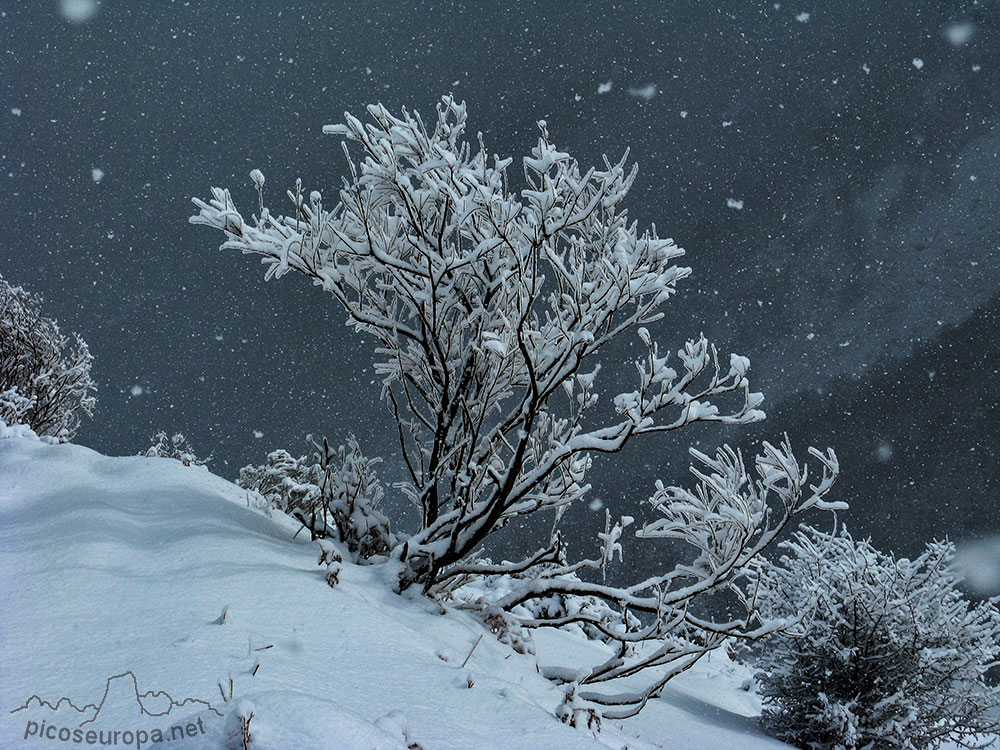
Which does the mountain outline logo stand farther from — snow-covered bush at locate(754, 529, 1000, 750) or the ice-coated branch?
snow-covered bush at locate(754, 529, 1000, 750)

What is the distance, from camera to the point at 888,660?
6.16 meters

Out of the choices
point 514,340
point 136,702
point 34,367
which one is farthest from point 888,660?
point 34,367

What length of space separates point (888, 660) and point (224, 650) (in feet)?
21.9

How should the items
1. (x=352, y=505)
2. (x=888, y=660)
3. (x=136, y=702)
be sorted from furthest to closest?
1. (x=888, y=660)
2. (x=352, y=505)
3. (x=136, y=702)

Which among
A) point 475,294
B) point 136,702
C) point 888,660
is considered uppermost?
point 475,294

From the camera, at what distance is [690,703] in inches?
223

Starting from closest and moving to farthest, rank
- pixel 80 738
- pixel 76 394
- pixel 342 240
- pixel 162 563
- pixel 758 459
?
pixel 80 738, pixel 162 563, pixel 758 459, pixel 342 240, pixel 76 394

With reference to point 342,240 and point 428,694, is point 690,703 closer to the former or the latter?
point 428,694

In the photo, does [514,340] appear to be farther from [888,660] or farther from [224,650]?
[888,660]

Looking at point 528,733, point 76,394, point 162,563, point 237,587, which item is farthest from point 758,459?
point 76,394

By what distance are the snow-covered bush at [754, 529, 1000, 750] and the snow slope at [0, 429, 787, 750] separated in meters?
2.09

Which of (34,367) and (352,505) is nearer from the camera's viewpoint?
(352,505)

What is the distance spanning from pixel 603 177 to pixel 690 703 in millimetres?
4814

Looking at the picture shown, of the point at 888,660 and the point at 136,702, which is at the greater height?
the point at 888,660
